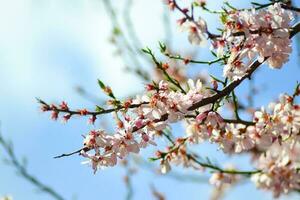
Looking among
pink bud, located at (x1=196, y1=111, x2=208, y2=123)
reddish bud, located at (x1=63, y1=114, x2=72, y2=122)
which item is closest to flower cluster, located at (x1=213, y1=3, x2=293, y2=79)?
pink bud, located at (x1=196, y1=111, x2=208, y2=123)

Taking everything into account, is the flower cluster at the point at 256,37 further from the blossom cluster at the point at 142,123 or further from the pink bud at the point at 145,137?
the pink bud at the point at 145,137

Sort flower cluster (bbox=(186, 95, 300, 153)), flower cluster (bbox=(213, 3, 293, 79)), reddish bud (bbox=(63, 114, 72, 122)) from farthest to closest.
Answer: flower cluster (bbox=(186, 95, 300, 153)) → reddish bud (bbox=(63, 114, 72, 122)) → flower cluster (bbox=(213, 3, 293, 79))

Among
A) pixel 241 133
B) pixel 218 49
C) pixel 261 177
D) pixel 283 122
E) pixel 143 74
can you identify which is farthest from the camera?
pixel 143 74

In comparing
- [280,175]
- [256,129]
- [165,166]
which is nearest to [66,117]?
[165,166]

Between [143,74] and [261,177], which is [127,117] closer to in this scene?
[261,177]

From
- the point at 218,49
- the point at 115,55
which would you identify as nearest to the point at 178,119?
the point at 218,49

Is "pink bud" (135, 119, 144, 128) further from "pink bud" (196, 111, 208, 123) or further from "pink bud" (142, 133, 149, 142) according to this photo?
"pink bud" (196, 111, 208, 123)

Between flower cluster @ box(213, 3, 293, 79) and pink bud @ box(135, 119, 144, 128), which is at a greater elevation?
flower cluster @ box(213, 3, 293, 79)

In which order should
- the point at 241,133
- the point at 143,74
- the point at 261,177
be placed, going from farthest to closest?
the point at 143,74 < the point at 261,177 < the point at 241,133

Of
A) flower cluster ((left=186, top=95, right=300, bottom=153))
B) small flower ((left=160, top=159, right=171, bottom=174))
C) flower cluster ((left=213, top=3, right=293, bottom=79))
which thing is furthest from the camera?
small flower ((left=160, top=159, right=171, bottom=174))
